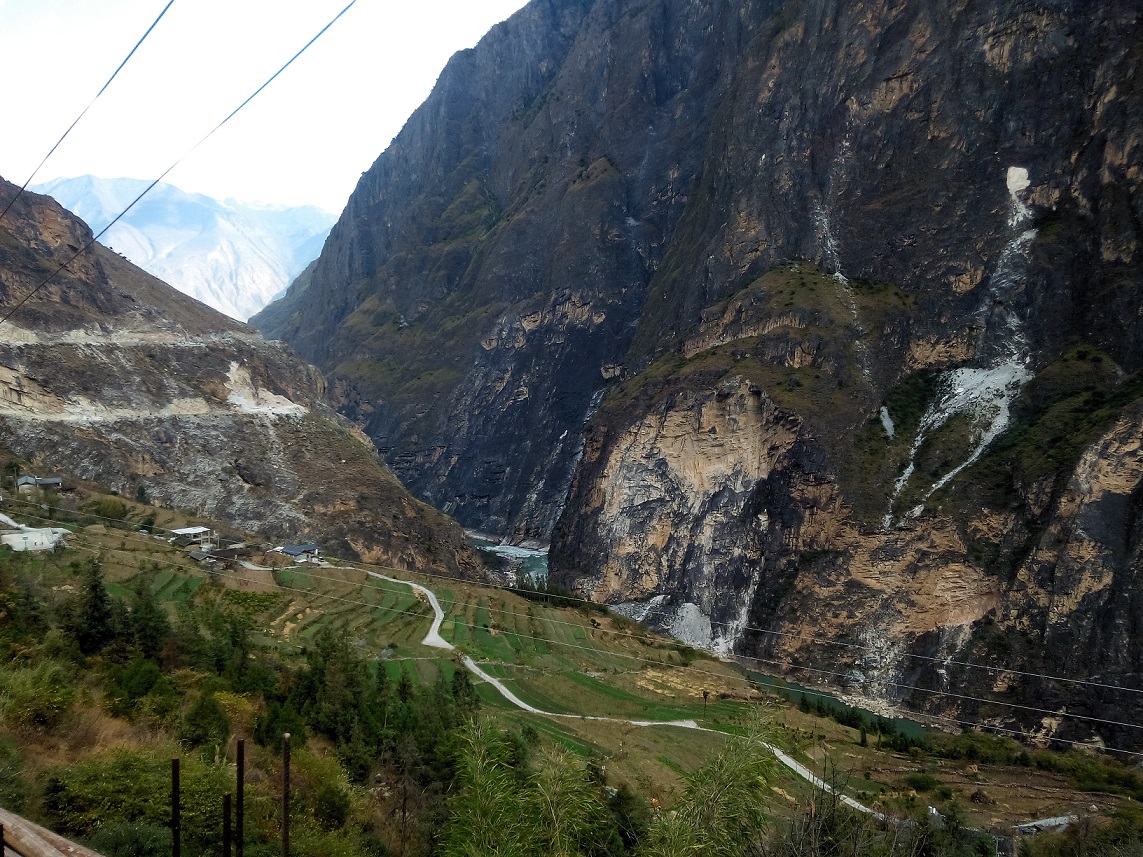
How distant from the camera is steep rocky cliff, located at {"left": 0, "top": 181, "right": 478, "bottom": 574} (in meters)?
48.4

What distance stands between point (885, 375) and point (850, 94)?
2639 cm

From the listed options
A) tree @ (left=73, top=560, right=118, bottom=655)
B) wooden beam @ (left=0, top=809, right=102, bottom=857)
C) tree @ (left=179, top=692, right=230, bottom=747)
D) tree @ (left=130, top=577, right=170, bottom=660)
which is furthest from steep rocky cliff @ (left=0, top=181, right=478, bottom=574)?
wooden beam @ (left=0, top=809, right=102, bottom=857)

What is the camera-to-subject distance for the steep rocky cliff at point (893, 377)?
4266 cm

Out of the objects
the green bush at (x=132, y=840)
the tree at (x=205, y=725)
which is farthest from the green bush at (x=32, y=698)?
the green bush at (x=132, y=840)

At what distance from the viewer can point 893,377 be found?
58.2m

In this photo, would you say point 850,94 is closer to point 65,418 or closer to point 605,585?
point 605,585

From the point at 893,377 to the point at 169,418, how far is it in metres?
50.9

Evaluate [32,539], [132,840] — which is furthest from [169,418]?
[132,840]

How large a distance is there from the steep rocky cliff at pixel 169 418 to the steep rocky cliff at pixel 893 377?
60.0 feet

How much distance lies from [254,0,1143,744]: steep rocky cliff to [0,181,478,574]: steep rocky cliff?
18294mm

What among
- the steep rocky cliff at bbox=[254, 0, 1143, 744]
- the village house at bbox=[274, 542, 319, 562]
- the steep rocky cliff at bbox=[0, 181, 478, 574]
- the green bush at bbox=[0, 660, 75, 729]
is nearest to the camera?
the green bush at bbox=[0, 660, 75, 729]

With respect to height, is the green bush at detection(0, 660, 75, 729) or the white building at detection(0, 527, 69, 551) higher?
the green bush at detection(0, 660, 75, 729)

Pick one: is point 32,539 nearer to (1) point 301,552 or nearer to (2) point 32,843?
(1) point 301,552

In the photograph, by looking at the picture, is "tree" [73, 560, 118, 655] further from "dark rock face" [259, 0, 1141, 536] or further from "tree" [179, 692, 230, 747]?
"dark rock face" [259, 0, 1141, 536]
